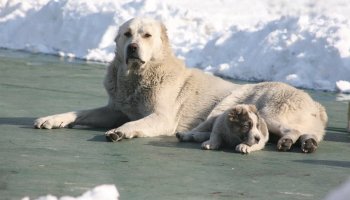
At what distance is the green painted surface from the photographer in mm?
6062

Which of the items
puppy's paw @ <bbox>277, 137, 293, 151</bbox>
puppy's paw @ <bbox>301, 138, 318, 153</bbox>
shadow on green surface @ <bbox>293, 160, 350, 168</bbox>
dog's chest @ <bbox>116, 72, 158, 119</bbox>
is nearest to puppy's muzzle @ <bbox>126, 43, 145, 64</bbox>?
dog's chest @ <bbox>116, 72, 158, 119</bbox>

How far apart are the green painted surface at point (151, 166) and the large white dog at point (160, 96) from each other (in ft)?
0.72

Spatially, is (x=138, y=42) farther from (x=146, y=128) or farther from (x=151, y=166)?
(x=151, y=166)

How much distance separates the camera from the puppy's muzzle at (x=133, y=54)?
29.9ft

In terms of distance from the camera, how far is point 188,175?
670 cm

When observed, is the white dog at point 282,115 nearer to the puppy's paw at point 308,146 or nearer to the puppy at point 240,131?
the puppy's paw at point 308,146

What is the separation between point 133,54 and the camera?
9.18 m

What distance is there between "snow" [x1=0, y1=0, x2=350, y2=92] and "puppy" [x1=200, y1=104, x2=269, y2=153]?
26.9 feet

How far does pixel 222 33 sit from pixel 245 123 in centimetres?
1318

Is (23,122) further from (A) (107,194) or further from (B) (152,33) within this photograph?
(A) (107,194)

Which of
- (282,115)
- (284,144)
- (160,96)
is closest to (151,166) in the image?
(284,144)

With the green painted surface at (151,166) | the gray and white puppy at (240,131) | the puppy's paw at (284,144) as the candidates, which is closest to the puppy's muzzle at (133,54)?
the green painted surface at (151,166)

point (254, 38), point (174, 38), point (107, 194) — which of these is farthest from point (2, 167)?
point (174, 38)

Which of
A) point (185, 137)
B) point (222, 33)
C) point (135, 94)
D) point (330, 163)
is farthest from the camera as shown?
point (222, 33)
